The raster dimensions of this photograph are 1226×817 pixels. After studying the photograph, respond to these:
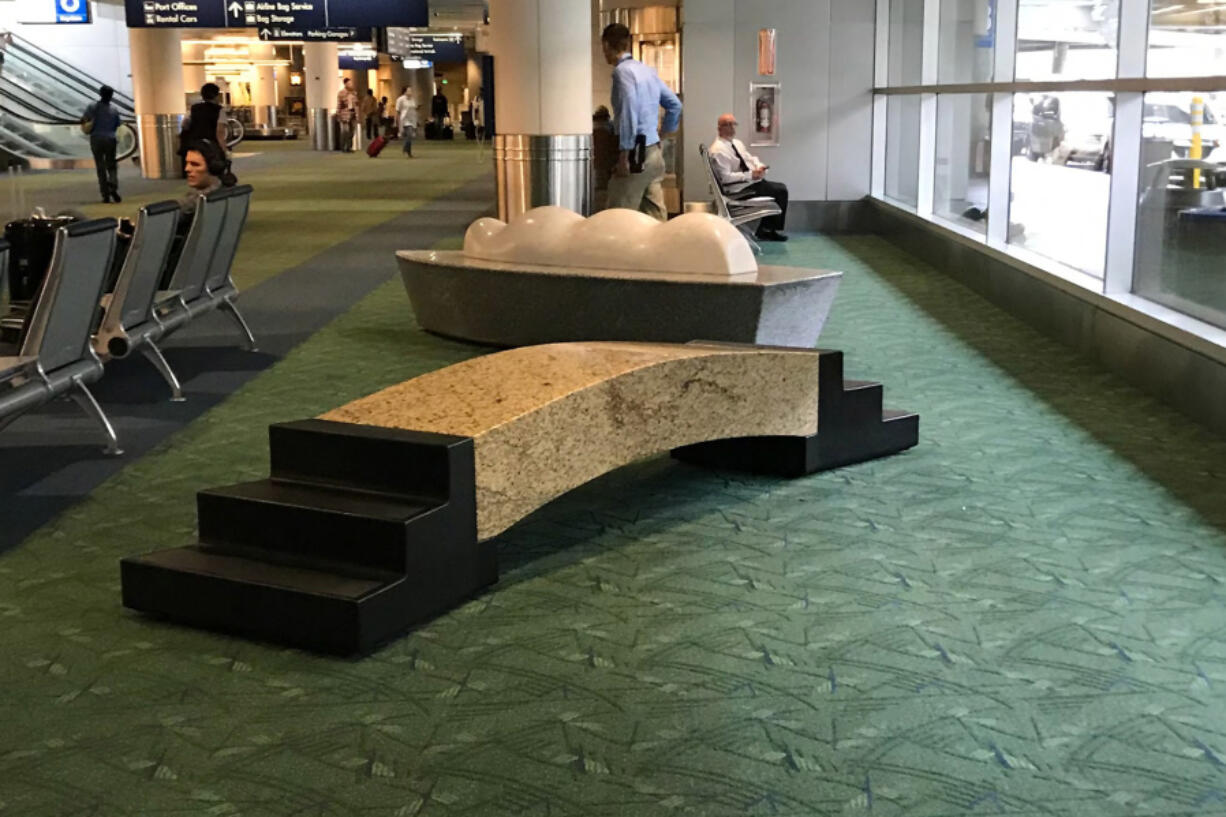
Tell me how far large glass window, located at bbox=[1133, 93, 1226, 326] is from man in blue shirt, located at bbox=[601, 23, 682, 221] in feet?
14.5

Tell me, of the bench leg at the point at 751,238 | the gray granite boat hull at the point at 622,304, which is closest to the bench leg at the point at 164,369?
the gray granite boat hull at the point at 622,304

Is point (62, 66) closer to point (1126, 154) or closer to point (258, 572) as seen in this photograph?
point (1126, 154)

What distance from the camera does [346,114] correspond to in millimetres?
39594

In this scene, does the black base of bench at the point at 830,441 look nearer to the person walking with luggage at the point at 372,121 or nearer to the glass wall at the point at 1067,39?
the glass wall at the point at 1067,39

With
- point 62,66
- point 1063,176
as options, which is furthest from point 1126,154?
point 62,66

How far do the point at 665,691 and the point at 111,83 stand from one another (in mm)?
34456

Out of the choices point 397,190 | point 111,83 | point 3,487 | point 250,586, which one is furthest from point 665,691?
point 111,83

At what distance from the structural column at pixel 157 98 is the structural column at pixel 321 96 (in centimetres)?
1313

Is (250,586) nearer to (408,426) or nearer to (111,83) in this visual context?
(408,426)

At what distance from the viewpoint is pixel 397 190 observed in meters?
23.6

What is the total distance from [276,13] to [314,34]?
14.1 ft

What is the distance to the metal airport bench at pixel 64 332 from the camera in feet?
18.1

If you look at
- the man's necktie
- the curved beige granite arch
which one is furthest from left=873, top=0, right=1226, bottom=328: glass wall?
the curved beige granite arch

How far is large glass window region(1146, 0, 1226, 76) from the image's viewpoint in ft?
22.6
